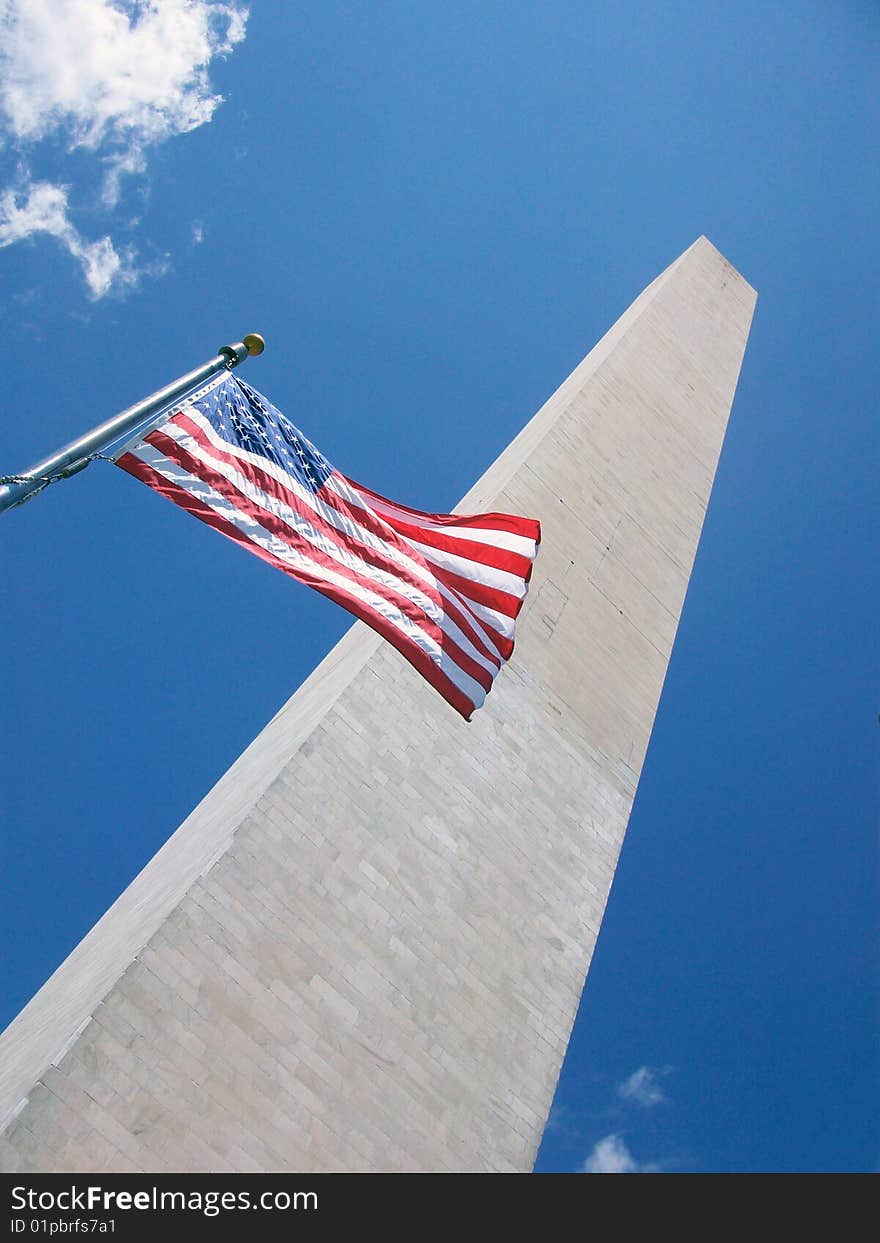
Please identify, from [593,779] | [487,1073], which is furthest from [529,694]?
[487,1073]

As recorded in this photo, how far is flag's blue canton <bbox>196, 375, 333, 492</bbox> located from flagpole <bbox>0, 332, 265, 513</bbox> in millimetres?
248

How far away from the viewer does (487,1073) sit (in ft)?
37.1

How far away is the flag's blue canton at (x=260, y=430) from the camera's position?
297 inches

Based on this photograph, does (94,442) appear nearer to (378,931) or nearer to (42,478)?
(42,478)

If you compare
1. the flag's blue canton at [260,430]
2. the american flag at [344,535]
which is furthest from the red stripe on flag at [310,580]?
the flag's blue canton at [260,430]

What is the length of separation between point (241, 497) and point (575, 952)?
342 inches

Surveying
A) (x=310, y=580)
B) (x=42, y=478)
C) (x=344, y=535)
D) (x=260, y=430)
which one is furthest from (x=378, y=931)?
(x=42, y=478)

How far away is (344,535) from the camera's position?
8.12 meters

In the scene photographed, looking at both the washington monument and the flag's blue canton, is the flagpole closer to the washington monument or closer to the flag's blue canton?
the flag's blue canton

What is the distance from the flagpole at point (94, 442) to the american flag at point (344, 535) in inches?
6.0

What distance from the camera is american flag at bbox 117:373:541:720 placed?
6922 millimetres

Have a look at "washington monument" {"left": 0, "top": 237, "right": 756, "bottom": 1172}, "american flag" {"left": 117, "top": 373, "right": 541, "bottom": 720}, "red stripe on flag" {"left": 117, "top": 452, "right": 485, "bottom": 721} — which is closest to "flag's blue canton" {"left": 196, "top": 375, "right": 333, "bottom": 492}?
"american flag" {"left": 117, "top": 373, "right": 541, "bottom": 720}
